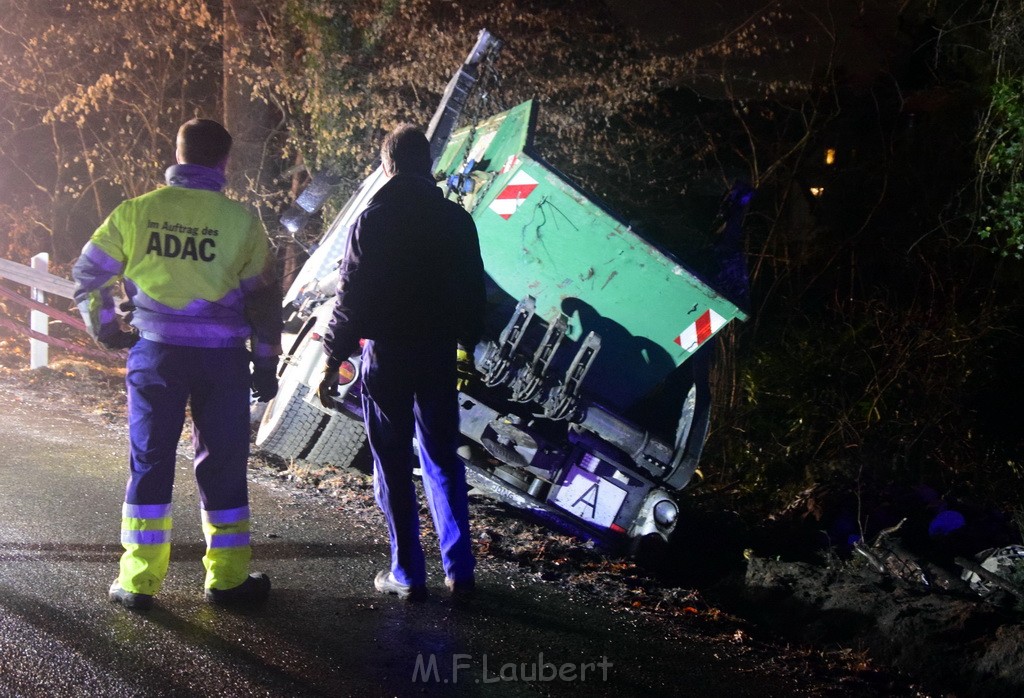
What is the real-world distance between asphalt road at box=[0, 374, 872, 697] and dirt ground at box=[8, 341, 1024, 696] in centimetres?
27

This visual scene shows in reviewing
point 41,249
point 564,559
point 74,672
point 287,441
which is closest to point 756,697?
point 564,559

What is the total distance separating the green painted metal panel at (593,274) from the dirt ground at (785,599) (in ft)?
3.20

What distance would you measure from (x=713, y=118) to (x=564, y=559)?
6935 millimetres

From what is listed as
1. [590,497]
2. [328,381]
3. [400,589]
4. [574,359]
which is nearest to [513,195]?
[574,359]

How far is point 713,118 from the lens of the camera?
10477 mm

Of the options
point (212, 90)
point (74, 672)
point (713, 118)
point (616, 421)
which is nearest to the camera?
point (74, 672)

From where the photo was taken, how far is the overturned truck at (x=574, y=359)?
15.3 feet

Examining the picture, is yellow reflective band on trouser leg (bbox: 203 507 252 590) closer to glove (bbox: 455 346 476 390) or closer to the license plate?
glove (bbox: 455 346 476 390)

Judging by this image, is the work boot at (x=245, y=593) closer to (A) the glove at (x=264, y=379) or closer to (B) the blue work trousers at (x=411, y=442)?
(B) the blue work trousers at (x=411, y=442)

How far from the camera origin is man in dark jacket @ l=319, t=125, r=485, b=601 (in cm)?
375

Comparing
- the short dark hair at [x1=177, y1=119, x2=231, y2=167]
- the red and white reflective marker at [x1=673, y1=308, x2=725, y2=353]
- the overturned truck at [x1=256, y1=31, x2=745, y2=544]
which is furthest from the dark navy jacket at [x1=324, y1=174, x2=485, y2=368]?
the red and white reflective marker at [x1=673, y1=308, x2=725, y2=353]

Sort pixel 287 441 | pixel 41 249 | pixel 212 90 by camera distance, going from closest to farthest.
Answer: pixel 287 441 → pixel 212 90 → pixel 41 249

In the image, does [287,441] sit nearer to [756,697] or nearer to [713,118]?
[756,697]

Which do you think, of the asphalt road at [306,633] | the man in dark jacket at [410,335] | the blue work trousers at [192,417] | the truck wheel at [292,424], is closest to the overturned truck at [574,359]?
the truck wheel at [292,424]
